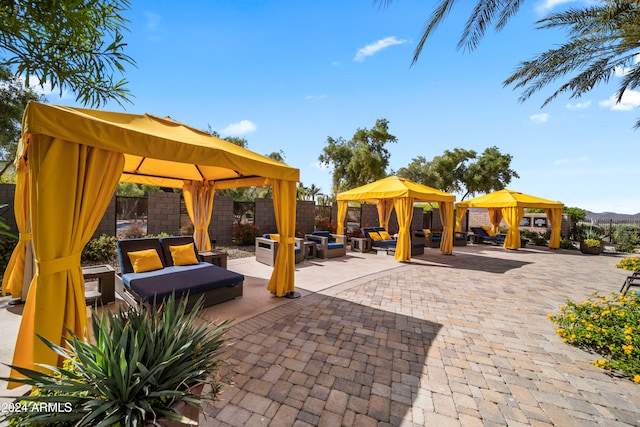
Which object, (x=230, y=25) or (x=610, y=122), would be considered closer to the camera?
(x=230, y=25)

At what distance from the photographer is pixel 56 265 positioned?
91.9 inches

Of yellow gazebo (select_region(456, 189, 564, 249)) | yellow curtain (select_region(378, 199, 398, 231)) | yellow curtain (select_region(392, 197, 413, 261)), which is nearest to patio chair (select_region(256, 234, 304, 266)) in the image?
yellow curtain (select_region(392, 197, 413, 261))

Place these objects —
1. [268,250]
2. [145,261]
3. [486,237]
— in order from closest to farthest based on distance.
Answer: [145,261] < [268,250] < [486,237]

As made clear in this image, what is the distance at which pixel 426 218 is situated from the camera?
16562 millimetres

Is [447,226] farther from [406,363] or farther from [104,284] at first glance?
[104,284]

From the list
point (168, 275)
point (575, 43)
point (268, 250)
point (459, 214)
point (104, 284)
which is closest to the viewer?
point (104, 284)

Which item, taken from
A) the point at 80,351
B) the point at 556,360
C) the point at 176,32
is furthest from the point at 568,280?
the point at 176,32

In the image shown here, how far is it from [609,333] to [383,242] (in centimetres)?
689

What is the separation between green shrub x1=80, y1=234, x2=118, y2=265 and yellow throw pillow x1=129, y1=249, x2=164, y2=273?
3.12 metres

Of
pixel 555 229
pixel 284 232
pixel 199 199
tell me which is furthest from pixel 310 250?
pixel 555 229

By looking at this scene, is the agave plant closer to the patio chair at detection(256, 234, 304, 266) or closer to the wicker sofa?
the patio chair at detection(256, 234, 304, 266)

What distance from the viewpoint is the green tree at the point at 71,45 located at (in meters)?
3.05

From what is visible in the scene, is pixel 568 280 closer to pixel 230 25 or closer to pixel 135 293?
pixel 135 293

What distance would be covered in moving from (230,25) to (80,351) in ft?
20.3
